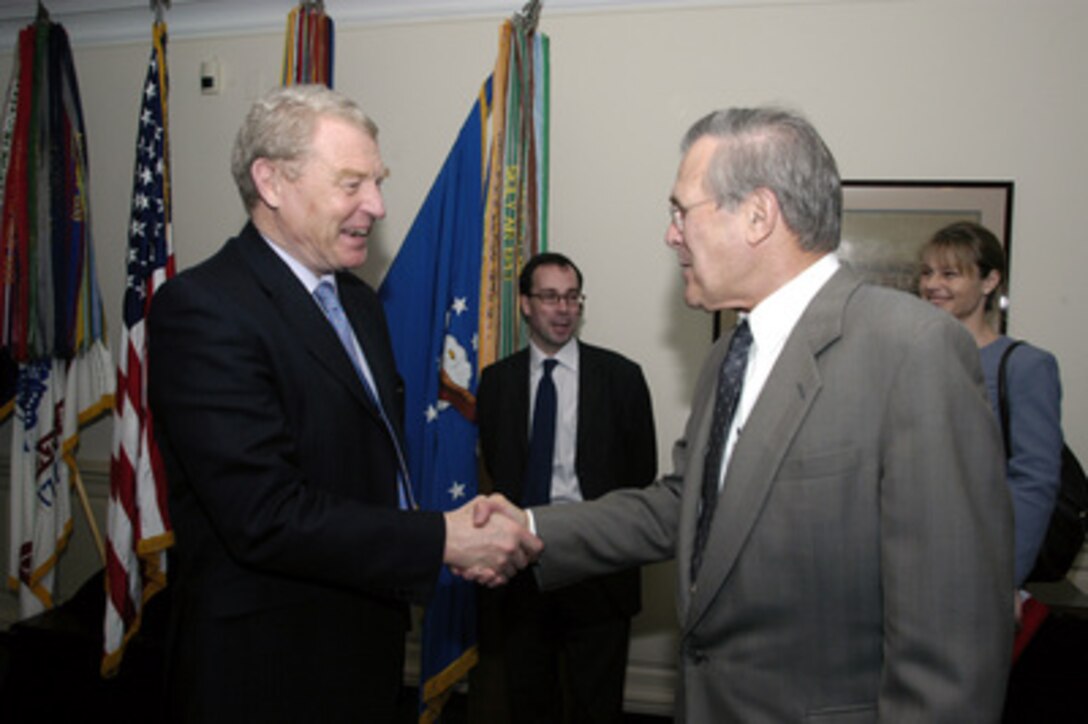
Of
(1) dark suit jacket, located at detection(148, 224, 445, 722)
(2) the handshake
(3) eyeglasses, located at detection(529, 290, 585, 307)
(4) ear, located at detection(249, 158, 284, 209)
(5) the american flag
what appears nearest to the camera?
(1) dark suit jacket, located at detection(148, 224, 445, 722)

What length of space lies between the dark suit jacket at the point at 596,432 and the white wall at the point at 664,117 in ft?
1.63

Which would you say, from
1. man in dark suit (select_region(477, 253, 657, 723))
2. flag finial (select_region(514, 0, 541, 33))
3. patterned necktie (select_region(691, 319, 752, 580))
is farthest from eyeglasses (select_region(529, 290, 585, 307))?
patterned necktie (select_region(691, 319, 752, 580))

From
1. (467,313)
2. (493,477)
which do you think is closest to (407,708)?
(493,477)

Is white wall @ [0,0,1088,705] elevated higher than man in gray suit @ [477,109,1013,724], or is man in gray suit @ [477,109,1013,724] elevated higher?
white wall @ [0,0,1088,705]

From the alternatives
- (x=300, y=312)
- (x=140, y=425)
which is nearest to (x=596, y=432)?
(x=300, y=312)

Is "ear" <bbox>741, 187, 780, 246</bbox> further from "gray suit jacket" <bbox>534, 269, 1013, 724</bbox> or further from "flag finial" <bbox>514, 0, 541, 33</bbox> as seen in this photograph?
"flag finial" <bbox>514, 0, 541, 33</bbox>

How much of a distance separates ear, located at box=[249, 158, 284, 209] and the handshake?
2.64 ft

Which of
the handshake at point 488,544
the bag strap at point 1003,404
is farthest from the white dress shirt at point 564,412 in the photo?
the bag strap at point 1003,404

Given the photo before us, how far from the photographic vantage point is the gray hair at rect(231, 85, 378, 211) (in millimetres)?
1595

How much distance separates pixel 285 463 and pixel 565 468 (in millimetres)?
1589

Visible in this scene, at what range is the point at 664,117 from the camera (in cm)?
337

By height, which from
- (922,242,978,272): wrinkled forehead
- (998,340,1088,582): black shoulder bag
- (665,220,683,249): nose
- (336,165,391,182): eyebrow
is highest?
(336,165,391,182): eyebrow

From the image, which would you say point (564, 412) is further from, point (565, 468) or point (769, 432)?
point (769, 432)

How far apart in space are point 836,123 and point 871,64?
28 centimetres
